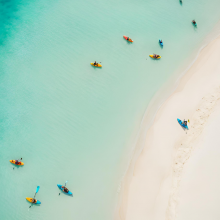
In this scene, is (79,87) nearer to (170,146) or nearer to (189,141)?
(170,146)

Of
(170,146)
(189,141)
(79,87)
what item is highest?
(189,141)

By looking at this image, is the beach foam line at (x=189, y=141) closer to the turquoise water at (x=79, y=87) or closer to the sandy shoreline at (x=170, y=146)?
the sandy shoreline at (x=170, y=146)

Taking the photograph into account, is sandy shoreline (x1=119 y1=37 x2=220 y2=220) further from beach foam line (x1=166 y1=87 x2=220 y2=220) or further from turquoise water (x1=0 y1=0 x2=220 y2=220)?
turquoise water (x1=0 y1=0 x2=220 y2=220)

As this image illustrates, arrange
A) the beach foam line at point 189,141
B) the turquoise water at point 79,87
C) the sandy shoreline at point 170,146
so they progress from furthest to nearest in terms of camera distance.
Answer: the turquoise water at point 79,87 < the sandy shoreline at point 170,146 < the beach foam line at point 189,141

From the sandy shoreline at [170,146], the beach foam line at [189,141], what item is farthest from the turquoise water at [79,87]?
the beach foam line at [189,141]

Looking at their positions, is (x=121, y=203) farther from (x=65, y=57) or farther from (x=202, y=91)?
(x=65, y=57)

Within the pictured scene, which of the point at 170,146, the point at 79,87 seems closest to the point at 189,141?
the point at 170,146

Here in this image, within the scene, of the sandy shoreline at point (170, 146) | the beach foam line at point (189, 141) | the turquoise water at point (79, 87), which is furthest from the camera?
the turquoise water at point (79, 87)
